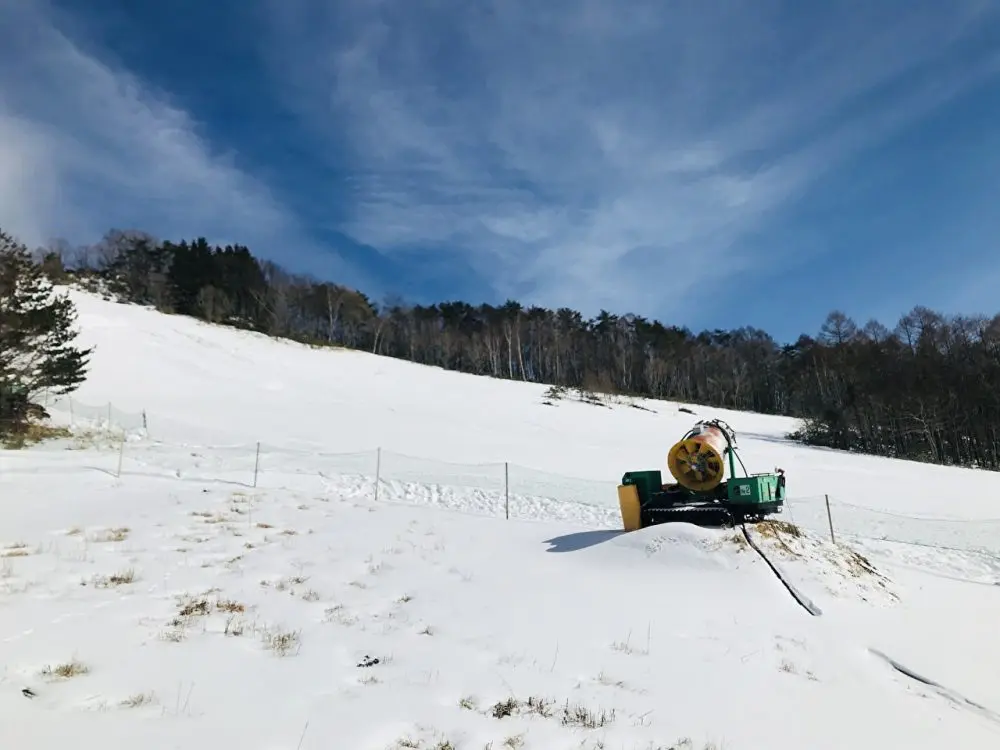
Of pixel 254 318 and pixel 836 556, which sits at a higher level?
pixel 254 318

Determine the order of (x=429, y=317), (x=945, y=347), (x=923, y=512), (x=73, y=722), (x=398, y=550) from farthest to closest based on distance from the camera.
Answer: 1. (x=429, y=317)
2. (x=945, y=347)
3. (x=923, y=512)
4. (x=398, y=550)
5. (x=73, y=722)

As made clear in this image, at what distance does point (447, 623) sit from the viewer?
251 inches

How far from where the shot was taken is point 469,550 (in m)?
9.84

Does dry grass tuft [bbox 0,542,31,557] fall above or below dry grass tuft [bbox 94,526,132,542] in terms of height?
below

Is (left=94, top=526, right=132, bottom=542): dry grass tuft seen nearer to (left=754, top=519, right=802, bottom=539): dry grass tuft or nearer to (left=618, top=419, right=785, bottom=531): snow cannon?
(left=618, top=419, right=785, bottom=531): snow cannon

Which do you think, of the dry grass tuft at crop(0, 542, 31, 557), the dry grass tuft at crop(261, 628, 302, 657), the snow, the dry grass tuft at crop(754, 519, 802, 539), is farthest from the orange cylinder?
the dry grass tuft at crop(0, 542, 31, 557)

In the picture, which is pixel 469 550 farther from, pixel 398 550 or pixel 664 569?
pixel 664 569

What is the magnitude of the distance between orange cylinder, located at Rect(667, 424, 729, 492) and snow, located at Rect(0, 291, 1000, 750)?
3.93 ft

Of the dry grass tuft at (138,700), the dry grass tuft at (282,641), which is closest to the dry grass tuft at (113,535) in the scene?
the dry grass tuft at (282,641)

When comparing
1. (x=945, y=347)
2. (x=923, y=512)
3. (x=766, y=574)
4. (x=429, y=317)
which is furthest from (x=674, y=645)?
(x=429, y=317)

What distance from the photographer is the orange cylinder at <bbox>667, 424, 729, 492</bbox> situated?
10516 mm

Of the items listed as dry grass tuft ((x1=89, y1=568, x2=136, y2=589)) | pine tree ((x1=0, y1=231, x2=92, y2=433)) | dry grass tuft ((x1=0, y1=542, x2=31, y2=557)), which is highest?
pine tree ((x1=0, y1=231, x2=92, y2=433))

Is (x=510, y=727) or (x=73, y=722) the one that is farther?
(x=510, y=727)

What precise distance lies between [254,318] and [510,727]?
220 feet
